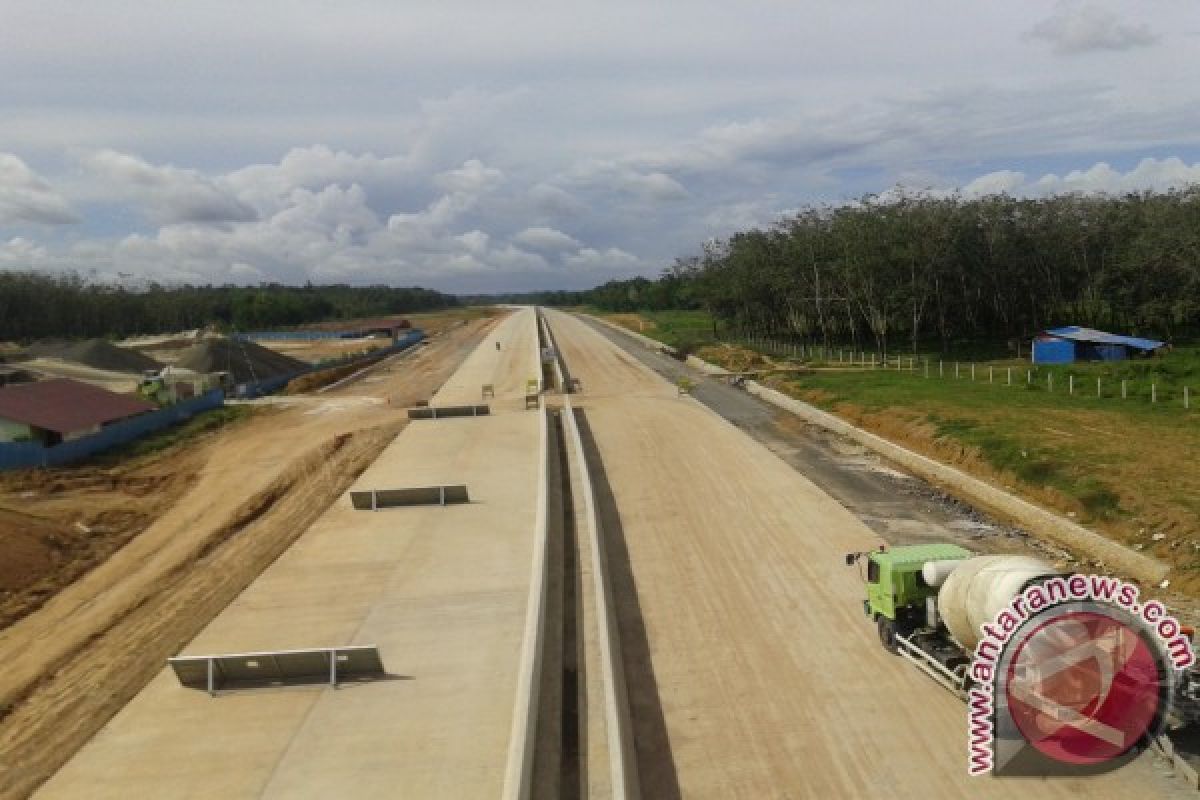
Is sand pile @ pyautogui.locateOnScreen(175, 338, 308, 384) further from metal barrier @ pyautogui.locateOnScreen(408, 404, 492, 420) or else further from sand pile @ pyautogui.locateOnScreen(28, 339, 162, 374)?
metal barrier @ pyautogui.locateOnScreen(408, 404, 492, 420)

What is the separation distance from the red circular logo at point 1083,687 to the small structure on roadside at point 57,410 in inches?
1582

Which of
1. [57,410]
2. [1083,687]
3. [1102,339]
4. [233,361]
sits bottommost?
[1083,687]

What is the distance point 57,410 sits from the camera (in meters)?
42.6

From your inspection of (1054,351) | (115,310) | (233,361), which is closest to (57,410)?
(233,361)

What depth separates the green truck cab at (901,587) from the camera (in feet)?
50.4

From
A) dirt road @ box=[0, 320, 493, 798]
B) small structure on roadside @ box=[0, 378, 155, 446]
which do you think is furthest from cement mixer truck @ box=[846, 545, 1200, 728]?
small structure on roadside @ box=[0, 378, 155, 446]

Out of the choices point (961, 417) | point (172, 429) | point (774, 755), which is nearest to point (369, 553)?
point (774, 755)

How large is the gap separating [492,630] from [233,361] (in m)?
54.4

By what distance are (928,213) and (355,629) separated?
209 ft

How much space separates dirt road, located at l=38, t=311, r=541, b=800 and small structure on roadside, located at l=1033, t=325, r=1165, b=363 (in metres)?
41.2

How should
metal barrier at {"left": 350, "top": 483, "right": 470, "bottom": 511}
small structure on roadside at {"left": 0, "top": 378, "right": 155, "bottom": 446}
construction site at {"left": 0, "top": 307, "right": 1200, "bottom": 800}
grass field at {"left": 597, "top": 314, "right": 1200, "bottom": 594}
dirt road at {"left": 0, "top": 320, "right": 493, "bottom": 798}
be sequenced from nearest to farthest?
construction site at {"left": 0, "top": 307, "right": 1200, "bottom": 800}
dirt road at {"left": 0, "top": 320, "right": 493, "bottom": 798}
grass field at {"left": 597, "top": 314, "right": 1200, "bottom": 594}
metal barrier at {"left": 350, "top": 483, "right": 470, "bottom": 511}
small structure on roadside at {"left": 0, "top": 378, "right": 155, "bottom": 446}

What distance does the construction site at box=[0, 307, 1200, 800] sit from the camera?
12703mm

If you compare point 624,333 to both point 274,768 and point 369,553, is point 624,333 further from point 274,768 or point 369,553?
point 274,768

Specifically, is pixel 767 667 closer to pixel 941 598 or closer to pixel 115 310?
pixel 941 598
